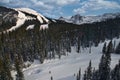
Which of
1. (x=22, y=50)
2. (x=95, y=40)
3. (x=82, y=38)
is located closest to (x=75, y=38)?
(x=82, y=38)

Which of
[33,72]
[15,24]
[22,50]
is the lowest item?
[33,72]

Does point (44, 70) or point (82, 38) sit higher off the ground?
point (82, 38)

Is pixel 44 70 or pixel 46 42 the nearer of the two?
pixel 44 70

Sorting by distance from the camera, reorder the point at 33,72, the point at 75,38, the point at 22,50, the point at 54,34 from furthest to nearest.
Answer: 1. the point at 75,38
2. the point at 54,34
3. the point at 22,50
4. the point at 33,72

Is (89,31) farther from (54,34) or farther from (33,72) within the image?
(33,72)

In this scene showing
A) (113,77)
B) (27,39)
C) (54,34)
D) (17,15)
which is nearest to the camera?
(113,77)

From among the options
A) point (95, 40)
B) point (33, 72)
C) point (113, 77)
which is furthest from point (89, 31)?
point (113, 77)

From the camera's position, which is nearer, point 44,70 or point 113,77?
point 113,77

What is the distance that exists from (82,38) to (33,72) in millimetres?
62818

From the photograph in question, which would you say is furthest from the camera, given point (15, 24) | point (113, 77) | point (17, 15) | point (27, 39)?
point (17, 15)

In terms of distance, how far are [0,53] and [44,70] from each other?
22.1m

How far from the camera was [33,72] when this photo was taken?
320 ft

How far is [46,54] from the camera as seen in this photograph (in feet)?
389

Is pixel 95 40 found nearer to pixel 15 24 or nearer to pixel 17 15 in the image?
pixel 15 24
